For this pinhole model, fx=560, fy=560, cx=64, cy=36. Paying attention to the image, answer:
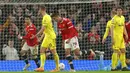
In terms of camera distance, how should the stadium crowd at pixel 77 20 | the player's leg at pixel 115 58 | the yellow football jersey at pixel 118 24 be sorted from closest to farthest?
the player's leg at pixel 115 58 < the yellow football jersey at pixel 118 24 < the stadium crowd at pixel 77 20

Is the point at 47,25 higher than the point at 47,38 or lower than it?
higher

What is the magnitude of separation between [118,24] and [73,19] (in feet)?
17.9

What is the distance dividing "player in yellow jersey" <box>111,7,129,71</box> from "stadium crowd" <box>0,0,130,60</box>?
13.3 ft

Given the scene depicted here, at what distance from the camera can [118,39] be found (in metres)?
18.6

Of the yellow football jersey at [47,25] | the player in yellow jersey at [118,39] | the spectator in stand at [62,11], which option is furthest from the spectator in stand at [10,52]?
the player in yellow jersey at [118,39]

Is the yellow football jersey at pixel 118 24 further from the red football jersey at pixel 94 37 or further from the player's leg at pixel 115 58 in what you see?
the red football jersey at pixel 94 37

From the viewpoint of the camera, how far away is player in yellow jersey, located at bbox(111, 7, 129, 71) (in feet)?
60.6

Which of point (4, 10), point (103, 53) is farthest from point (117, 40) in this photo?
point (4, 10)

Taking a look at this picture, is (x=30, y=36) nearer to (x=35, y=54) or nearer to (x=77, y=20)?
(x=35, y=54)

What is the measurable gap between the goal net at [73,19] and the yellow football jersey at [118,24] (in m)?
3.25

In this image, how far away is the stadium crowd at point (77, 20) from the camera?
912 inches

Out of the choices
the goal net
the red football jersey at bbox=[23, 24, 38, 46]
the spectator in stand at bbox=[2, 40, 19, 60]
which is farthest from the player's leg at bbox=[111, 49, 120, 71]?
the spectator in stand at bbox=[2, 40, 19, 60]

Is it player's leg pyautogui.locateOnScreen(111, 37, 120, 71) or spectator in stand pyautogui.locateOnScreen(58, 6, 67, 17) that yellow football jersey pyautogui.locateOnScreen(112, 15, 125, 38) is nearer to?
player's leg pyautogui.locateOnScreen(111, 37, 120, 71)

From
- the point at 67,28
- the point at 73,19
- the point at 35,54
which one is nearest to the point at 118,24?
the point at 67,28
